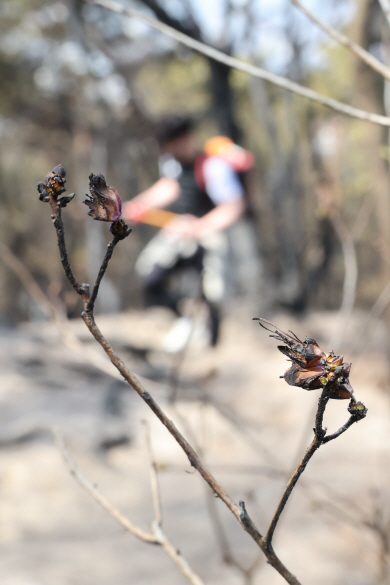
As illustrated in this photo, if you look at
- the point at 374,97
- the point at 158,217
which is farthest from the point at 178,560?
the point at 158,217

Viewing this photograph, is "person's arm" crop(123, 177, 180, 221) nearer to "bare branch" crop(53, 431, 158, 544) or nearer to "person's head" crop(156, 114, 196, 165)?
"person's head" crop(156, 114, 196, 165)

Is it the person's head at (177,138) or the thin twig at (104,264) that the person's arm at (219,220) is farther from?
the thin twig at (104,264)

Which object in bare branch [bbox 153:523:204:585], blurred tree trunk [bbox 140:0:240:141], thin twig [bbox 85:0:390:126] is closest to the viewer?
bare branch [bbox 153:523:204:585]

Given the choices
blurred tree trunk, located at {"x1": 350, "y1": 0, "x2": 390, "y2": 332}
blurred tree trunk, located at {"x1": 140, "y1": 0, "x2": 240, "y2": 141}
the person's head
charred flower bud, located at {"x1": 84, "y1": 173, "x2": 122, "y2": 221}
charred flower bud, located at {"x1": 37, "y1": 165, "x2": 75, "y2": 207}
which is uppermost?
blurred tree trunk, located at {"x1": 140, "y1": 0, "x2": 240, "y2": 141}

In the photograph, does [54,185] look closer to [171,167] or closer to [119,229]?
[119,229]

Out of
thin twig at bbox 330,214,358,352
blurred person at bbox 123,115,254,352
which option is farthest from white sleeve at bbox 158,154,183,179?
thin twig at bbox 330,214,358,352

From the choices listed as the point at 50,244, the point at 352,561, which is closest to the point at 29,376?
the point at 352,561

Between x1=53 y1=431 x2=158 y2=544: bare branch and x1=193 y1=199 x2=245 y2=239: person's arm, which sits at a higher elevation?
x1=193 y1=199 x2=245 y2=239: person's arm

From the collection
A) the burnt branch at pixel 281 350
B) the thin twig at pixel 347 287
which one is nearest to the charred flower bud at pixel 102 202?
the burnt branch at pixel 281 350
